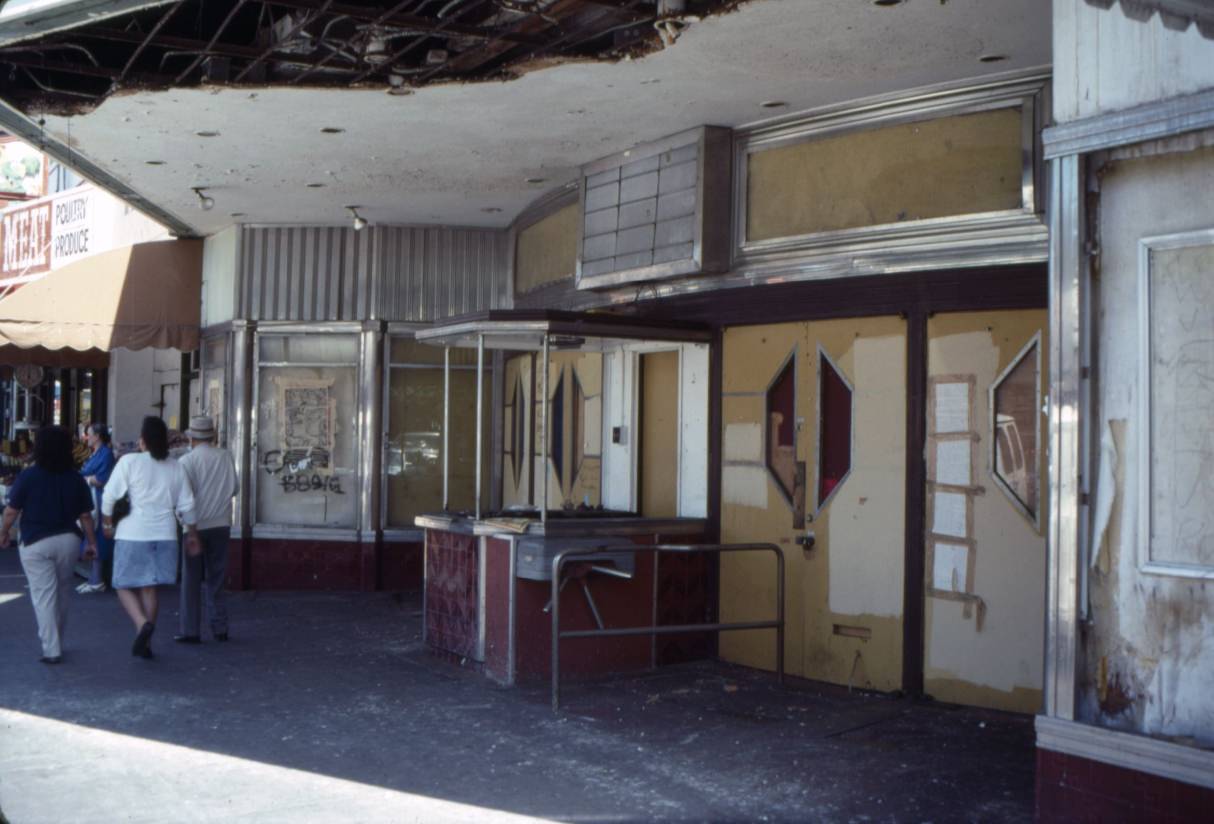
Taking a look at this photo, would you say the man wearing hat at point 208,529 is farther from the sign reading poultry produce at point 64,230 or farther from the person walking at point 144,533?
the sign reading poultry produce at point 64,230

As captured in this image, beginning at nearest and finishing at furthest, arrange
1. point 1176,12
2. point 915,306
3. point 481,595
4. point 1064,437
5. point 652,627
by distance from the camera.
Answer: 1. point 1176,12
2. point 1064,437
3. point 915,306
4. point 652,627
5. point 481,595

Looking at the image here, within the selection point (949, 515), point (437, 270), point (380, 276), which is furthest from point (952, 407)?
point (380, 276)

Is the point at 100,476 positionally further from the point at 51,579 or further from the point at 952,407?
the point at 952,407

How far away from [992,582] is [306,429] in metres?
8.76

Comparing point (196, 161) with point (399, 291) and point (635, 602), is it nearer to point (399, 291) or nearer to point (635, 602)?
point (399, 291)

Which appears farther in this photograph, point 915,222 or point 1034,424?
point 915,222

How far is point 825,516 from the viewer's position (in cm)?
895

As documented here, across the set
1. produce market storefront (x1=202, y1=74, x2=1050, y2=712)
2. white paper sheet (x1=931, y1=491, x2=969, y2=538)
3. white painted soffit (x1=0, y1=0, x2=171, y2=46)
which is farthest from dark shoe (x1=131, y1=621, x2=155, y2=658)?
white paper sheet (x1=931, y1=491, x2=969, y2=538)

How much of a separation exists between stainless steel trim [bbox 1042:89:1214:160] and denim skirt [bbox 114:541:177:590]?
23.4 ft

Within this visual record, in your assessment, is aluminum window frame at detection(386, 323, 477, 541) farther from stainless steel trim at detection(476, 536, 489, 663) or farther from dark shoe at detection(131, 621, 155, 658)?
stainless steel trim at detection(476, 536, 489, 663)

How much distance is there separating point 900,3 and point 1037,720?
3.75m

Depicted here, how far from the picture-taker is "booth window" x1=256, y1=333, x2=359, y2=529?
1434 cm

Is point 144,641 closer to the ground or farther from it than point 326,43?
closer to the ground

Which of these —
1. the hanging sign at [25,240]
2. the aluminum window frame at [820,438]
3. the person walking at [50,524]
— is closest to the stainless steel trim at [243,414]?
the person walking at [50,524]
